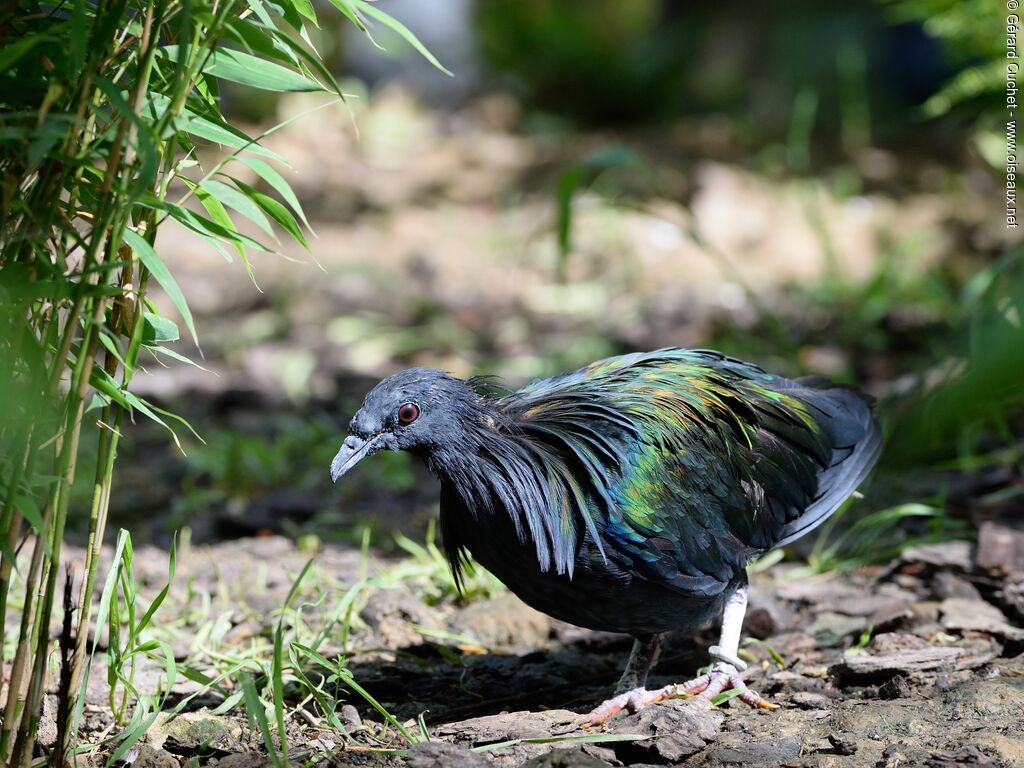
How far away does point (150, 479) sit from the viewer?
530 cm

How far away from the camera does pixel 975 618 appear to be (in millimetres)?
3553

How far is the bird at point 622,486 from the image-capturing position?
2.99 metres

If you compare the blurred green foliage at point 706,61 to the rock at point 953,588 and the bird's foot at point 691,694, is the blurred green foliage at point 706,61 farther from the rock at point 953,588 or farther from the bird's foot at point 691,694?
the bird's foot at point 691,694

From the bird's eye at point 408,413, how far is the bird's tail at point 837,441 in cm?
118

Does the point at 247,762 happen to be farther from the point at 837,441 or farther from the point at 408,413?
the point at 837,441

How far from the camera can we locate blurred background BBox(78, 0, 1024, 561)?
5.11 meters

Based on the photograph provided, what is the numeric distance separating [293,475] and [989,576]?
116 inches

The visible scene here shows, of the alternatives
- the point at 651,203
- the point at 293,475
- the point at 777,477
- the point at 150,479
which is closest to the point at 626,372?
the point at 777,477

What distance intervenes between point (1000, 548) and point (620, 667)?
4.57 feet

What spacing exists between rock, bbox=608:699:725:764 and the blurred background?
1163 millimetres

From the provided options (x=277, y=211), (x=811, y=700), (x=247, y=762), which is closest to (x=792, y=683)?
(x=811, y=700)

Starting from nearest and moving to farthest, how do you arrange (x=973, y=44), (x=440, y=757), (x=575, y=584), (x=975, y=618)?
1. (x=440, y=757)
2. (x=575, y=584)
3. (x=975, y=618)
4. (x=973, y=44)

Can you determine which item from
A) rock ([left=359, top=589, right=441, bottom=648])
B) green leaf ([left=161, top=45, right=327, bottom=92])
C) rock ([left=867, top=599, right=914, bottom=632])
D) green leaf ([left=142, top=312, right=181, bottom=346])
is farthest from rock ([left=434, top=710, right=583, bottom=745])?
green leaf ([left=161, top=45, right=327, bottom=92])

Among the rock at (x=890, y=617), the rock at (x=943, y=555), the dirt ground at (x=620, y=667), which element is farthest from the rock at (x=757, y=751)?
the rock at (x=943, y=555)
